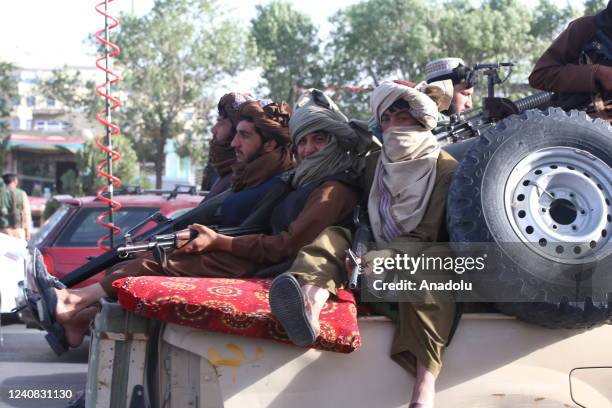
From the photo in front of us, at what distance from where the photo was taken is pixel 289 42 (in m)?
42.4

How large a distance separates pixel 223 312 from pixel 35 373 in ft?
16.0

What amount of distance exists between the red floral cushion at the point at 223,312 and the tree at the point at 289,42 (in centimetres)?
3908

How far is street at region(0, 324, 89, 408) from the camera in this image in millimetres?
6207

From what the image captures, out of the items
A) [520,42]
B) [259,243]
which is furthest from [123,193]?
[520,42]

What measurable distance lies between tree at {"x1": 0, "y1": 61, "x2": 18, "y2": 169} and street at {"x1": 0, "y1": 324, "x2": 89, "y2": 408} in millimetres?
29159

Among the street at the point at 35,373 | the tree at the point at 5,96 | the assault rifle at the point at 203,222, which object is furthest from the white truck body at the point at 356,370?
the tree at the point at 5,96

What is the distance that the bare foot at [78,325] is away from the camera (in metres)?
3.65

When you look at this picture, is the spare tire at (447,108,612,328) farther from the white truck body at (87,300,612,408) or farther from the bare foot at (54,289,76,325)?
the bare foot at (54,289,76,325)

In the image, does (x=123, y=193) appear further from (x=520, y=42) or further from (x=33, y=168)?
(x=33, y=168)


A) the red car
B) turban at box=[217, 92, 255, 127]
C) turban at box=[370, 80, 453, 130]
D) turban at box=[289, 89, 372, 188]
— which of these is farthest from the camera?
the red car

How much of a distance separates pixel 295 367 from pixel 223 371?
25cm

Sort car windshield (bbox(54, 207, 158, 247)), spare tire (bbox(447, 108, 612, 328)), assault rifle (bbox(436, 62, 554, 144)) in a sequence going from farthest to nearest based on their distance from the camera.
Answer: car windshield (bbox(54, 207, 158, 247)), assault rifle (bbox(436, 62, 554, 144)), spare tire (bbox(447, 108, 612, 328))

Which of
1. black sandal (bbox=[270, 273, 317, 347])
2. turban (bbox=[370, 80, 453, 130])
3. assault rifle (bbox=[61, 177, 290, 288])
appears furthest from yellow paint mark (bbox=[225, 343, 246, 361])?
turban (bbox=[370, 80, 453, 130])

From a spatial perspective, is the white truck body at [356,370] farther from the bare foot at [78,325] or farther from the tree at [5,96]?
the tree at [5,96]
